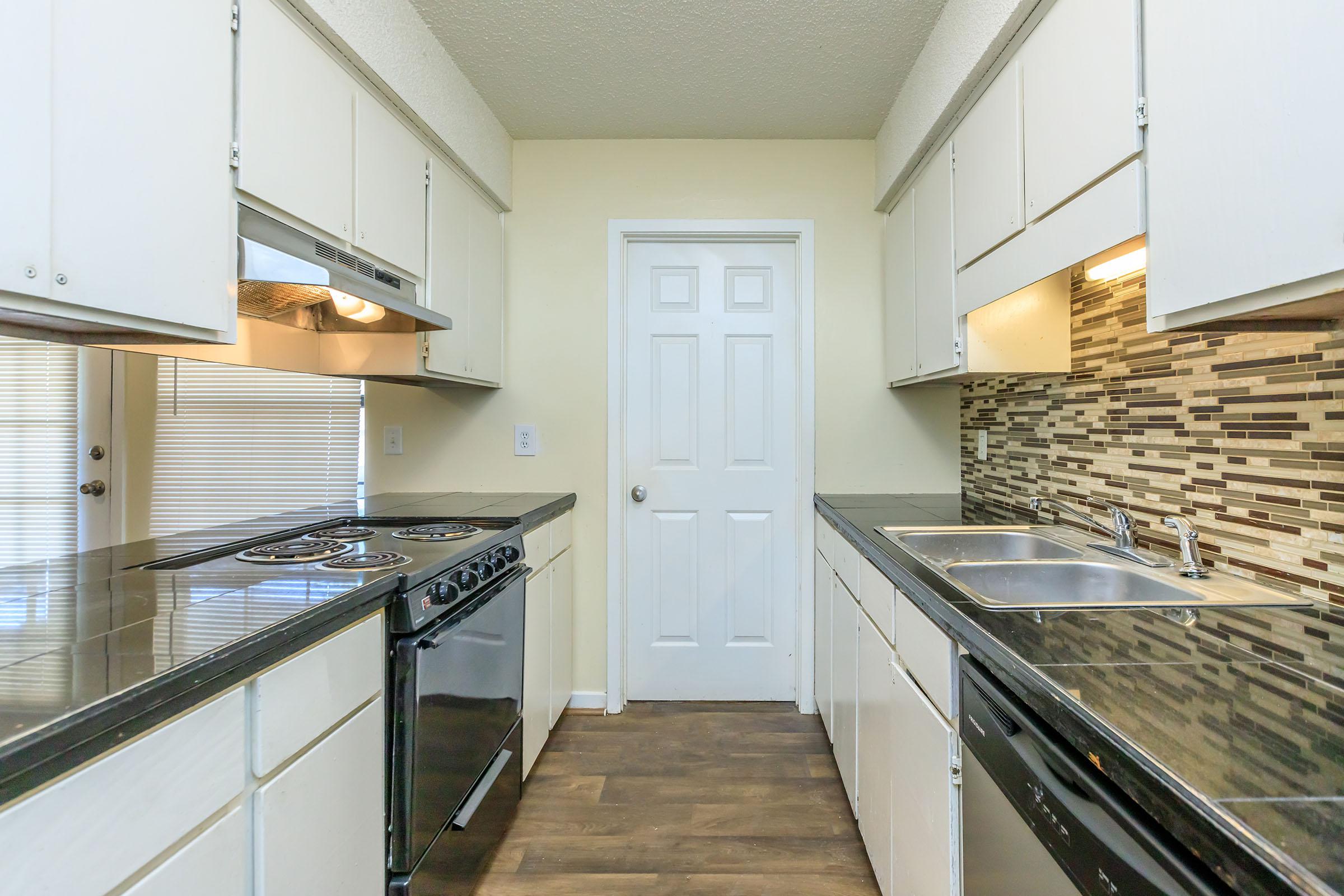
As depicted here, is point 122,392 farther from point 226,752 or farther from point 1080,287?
point 1080,287

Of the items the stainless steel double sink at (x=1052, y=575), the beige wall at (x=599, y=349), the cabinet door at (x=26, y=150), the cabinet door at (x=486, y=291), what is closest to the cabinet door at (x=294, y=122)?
the cabinet door at (x=26, y=150)

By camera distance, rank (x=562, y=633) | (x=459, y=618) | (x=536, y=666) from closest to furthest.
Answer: (x=459, y=618) < (x=536, y=666) < (x=562, y=633)

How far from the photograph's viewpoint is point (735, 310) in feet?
9.03

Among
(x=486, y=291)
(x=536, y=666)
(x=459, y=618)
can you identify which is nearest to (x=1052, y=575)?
(x=459, y=618)

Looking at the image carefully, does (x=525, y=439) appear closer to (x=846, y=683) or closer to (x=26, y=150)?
(x=846, y=683)

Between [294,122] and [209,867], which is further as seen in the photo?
[294,122]

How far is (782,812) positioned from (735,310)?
1.97 meters

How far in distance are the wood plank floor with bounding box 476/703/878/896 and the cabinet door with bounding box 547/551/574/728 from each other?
13 cm

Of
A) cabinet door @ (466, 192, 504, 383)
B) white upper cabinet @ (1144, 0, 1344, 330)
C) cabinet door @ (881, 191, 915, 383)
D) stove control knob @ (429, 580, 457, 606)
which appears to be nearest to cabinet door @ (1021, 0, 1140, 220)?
white upper cabinet @ (1144, 0, 1344, 330)

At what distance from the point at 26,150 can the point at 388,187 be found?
992 millimetres

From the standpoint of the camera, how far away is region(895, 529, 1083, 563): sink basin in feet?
5.65

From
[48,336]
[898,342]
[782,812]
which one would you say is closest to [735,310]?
[898,342]

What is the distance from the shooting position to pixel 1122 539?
57.0 inches

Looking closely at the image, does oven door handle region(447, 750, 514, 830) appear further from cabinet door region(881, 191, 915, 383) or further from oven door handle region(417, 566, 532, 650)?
cabinet door region(881, 191, 915, 383)
